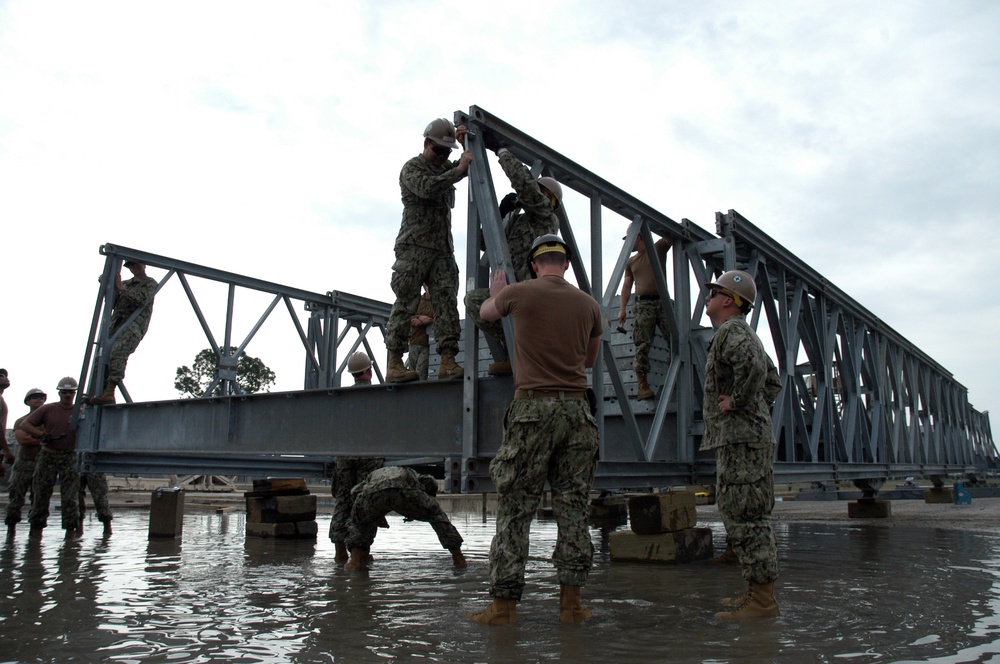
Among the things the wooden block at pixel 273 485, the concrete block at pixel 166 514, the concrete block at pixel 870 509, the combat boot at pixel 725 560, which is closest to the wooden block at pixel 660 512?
the combat boot at pixel 725 560

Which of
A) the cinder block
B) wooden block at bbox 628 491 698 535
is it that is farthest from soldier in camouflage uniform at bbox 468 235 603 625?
the cinder block

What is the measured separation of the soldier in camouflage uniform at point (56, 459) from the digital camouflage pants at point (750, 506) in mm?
7784

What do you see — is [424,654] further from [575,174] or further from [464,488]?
[575,174]

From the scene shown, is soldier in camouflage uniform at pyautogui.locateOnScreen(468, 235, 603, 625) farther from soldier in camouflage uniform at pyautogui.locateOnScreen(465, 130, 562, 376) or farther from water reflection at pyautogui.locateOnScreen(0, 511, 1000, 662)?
soldier in camouflage uniform at pyautogui.locateOnScreen(465, 130, 562, 376)

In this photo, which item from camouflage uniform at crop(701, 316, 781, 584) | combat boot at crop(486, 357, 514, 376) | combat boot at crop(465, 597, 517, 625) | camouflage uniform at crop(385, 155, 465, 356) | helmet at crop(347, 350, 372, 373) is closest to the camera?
combat boot at crop(465, 597, 517, 625)

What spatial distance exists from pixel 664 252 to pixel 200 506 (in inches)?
510

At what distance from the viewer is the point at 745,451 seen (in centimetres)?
450

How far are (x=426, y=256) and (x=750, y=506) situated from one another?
3072 millimetres

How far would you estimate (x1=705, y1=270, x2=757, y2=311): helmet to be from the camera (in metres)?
4.89

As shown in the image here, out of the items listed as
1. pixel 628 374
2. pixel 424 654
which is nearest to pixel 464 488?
pixel 424 654

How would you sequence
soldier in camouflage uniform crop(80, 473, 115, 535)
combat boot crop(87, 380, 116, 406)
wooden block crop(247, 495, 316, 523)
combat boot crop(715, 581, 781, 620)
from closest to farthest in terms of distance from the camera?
combat boot crop(715, 581, 781, 620) < combat boot crop(87, 380, 116, 406) < wooden block crop(247, 495, 316, 523) < soldier in camouflage uniform crop(80, 473, 115, 535)

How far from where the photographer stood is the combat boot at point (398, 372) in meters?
5.84

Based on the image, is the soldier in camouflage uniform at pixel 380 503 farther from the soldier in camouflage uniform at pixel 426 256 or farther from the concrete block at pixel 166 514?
the concrete block at pixel 166 514

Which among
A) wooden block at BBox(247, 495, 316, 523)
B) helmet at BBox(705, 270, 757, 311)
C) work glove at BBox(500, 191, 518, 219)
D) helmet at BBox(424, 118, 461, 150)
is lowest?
wooden block at BBox(247, 495, 316, 523)
